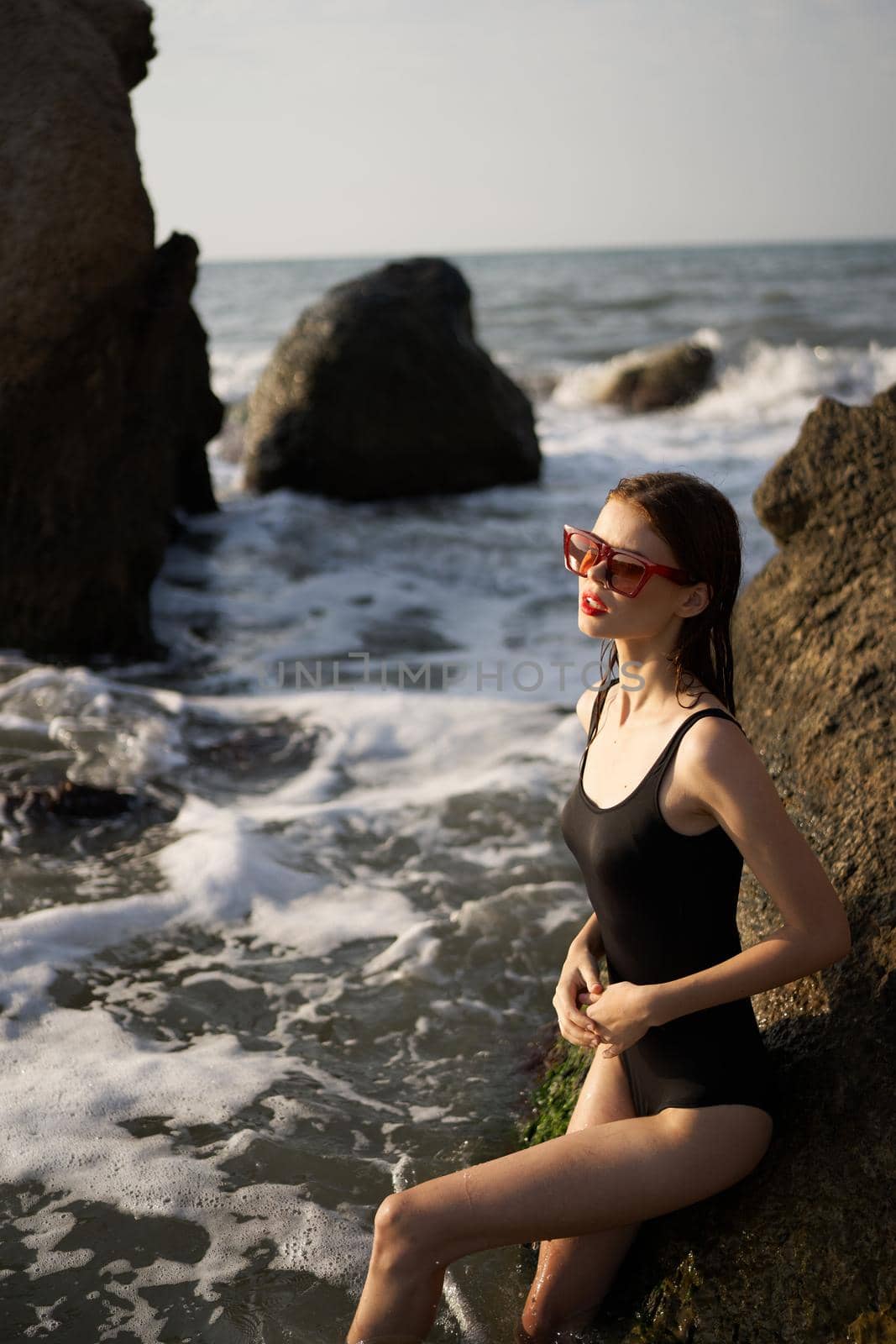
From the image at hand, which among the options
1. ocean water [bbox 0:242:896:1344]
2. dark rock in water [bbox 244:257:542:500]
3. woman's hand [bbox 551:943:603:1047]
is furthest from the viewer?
dark rock in water [bbox 244:257:542:500]

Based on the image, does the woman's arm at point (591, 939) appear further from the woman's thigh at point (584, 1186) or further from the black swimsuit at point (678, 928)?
the woman's thigh at point (584, 1186)

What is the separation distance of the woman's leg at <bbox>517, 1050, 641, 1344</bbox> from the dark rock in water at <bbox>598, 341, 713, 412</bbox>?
1536 centimetres

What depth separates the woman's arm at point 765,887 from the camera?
6.78 feet

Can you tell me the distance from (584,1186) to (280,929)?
2.21m

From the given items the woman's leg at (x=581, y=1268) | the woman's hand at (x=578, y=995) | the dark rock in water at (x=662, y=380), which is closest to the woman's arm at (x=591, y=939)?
the woman's hand at (x=578, y=995)

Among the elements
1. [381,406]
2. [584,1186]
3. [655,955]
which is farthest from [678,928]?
[381,406]

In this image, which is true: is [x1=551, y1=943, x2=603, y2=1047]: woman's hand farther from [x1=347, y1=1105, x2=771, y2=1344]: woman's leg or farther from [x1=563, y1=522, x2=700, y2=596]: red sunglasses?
[x1=563, y1=522, x2=700, y2=596]: red sunglasses

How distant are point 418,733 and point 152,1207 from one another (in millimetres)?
3303

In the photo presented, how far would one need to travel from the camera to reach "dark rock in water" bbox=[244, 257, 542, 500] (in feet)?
36.2

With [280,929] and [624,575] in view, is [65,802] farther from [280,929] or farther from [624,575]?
[624,575]

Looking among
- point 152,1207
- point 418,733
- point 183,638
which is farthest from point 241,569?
point 152,1207

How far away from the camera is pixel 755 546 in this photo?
30.1 ft

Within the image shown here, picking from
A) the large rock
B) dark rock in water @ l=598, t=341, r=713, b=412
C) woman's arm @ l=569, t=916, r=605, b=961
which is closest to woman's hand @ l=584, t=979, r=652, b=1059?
woman's arm @ l=569, t=916, r=605, b=961

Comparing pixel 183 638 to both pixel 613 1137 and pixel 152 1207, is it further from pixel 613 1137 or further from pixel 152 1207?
pixel 613 1137
